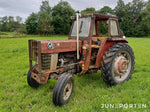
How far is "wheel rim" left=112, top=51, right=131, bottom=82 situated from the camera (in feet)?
13.5

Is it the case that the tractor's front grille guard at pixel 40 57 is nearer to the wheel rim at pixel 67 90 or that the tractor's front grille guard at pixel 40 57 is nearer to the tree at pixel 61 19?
the wheel rim at pixel 67 90

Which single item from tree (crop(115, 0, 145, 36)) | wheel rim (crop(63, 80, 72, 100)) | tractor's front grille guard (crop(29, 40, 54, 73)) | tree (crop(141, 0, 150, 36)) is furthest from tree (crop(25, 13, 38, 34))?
wheel rim (crop(63, 80, 72, 100))

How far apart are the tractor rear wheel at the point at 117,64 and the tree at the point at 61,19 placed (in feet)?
121

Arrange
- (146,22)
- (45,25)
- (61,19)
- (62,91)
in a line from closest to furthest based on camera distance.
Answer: (62,91), (45,25), (61,19), (146,22)

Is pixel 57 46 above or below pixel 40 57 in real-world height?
above

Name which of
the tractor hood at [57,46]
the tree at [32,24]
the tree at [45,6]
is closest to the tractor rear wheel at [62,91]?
the tractor hood at [57,46]

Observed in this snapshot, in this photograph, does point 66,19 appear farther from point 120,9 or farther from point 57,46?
point 57,46

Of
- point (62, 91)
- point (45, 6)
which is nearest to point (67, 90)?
point (62, 91)

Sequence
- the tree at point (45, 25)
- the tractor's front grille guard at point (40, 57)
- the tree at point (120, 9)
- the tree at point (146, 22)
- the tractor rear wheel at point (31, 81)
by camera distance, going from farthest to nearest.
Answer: the tree at point (120, 9) < the tree at point (146, 22) < the tree at point (45, 25) < the tractor rear wheel at point (31, 81) < the tractor's front grille guard at point (40, 57)

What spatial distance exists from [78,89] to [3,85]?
2.66 m

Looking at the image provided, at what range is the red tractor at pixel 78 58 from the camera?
126 inches

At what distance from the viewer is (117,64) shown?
4.12 m

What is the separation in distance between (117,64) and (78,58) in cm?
136

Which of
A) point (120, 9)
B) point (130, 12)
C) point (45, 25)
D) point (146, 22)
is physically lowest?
point (45, 25)
